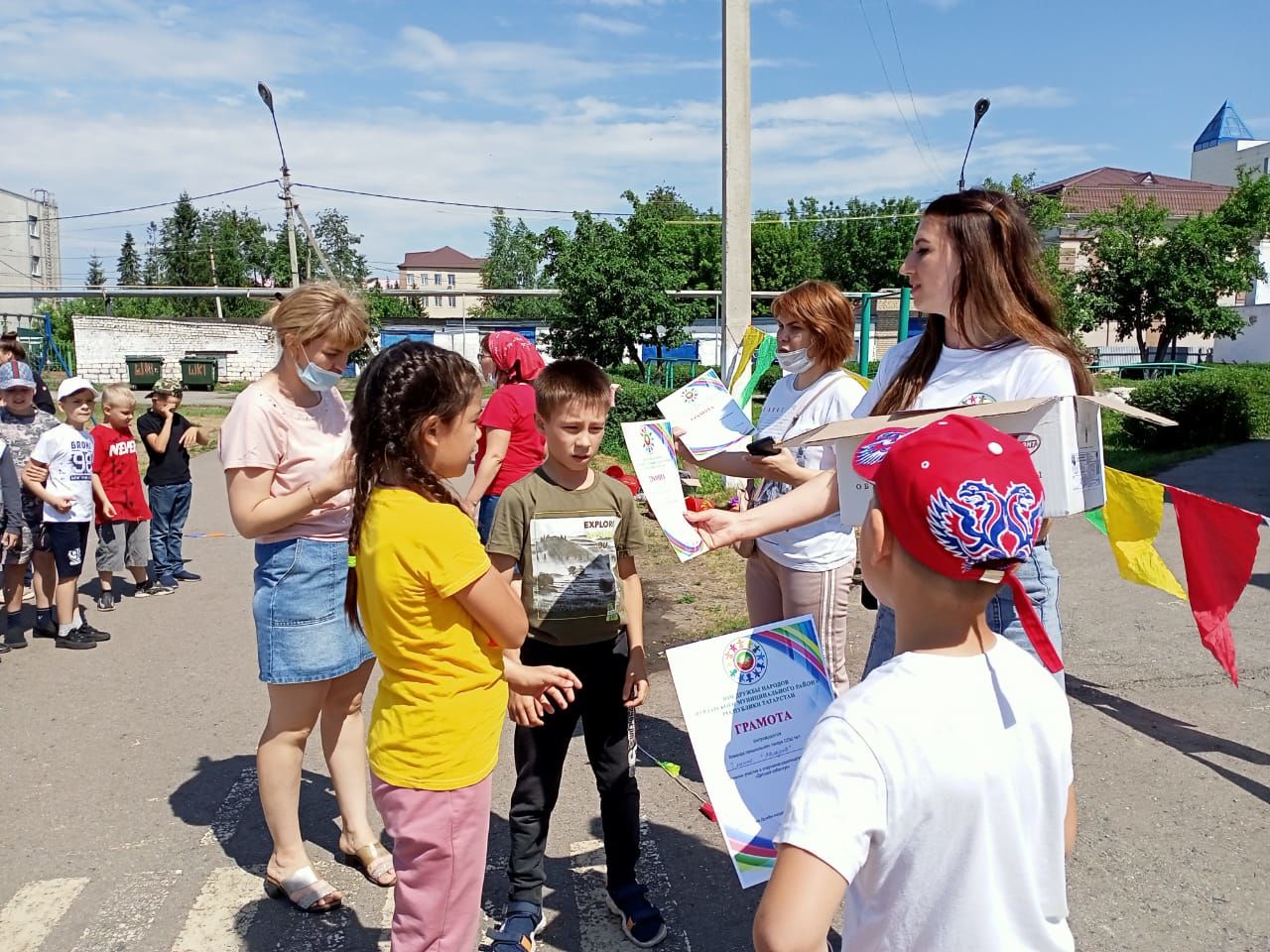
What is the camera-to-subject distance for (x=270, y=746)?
3.11 metres

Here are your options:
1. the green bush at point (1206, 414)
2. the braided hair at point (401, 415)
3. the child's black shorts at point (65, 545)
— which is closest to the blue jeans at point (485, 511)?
the braided hair at point (401, 415)

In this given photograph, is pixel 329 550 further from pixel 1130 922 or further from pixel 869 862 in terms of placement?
pixel 1130 922

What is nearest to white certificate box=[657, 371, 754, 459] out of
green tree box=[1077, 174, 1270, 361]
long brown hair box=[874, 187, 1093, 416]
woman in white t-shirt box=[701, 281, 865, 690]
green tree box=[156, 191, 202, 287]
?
woman in white t-shirt box=[701, 281, 865, 690]

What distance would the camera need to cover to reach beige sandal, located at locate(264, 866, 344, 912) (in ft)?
10.2

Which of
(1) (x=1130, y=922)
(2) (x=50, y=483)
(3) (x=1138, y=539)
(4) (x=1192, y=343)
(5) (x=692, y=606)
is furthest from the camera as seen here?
(4) (x=1192, y=343)

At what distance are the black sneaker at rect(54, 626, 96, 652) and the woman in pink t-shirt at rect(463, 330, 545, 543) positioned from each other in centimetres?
304

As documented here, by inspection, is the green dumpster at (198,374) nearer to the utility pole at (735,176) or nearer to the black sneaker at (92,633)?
the utility pole at (735,176)

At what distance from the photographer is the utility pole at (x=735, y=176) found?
10.4 meters

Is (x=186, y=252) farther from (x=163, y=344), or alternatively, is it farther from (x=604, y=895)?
(x=604, y=895)

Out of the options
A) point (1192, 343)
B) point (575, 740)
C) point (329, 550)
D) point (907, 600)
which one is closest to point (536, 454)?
point (575, 740)

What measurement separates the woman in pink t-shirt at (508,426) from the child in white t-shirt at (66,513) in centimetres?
303

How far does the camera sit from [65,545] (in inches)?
239

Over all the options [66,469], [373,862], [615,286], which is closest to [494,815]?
[373,862]

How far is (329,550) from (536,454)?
1827 millimetres
